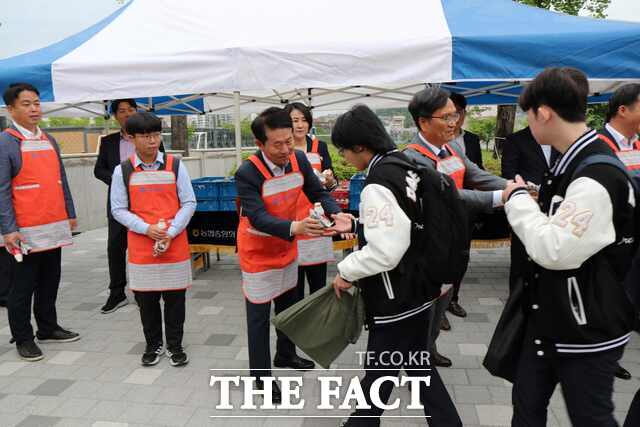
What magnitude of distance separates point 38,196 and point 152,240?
1063 mm

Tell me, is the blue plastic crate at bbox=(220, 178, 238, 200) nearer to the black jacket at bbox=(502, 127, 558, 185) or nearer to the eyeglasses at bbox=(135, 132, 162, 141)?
the eyeglasses at bbox=(135, 132, 162, 141)

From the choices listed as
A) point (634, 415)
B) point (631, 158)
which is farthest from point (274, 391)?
point (631, 158)

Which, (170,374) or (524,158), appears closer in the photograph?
(170,374)

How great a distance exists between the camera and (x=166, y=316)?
3.45 m

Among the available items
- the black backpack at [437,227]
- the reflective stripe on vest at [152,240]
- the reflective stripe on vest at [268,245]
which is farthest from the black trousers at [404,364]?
the reflective stripe on vest at [152,240]

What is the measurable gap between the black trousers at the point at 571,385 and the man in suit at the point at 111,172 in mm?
3756

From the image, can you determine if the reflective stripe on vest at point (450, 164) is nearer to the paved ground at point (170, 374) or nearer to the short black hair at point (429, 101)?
the short black hair at point (429, 101)

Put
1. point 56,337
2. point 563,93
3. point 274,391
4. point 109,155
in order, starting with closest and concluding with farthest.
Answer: point 563,93 < point 274,391 < point 56,337 < point 109,155

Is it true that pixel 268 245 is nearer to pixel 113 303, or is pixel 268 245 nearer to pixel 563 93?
pixel 563 93

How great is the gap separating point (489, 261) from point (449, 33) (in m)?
3.29

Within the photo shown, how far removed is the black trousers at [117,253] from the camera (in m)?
4.48

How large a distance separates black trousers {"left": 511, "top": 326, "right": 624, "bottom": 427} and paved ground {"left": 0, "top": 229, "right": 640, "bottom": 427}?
3.24 feet

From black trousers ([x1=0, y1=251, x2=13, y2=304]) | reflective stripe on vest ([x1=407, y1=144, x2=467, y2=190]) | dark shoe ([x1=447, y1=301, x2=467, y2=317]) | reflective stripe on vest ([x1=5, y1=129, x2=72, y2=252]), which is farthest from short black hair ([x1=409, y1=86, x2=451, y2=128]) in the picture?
black trousers ([x1=0, y1=251, x2=13, y2=304])

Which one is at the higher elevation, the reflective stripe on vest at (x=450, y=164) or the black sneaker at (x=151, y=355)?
the reflective stripe on vest at (x=450, y=164)
